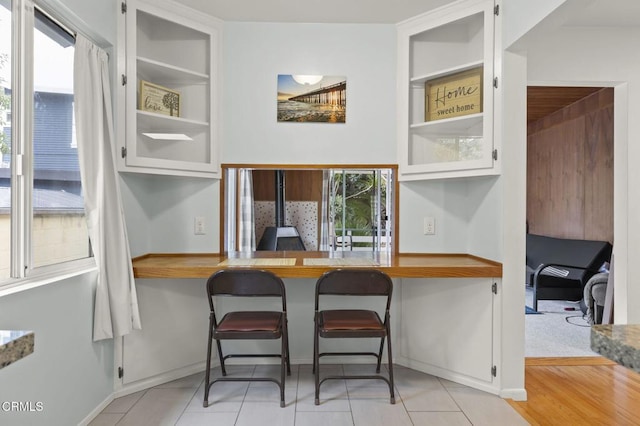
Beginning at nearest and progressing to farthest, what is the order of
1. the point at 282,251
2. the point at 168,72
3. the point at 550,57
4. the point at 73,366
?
the point at 73,366 < the point at 168,72 < the point at 550,57 < the point at 282,251

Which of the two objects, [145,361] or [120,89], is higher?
[120,89]

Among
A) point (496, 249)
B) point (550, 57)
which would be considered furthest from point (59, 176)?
point (550, 57)

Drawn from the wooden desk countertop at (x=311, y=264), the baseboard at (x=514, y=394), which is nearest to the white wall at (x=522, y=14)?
the wooden desk countertop at (x=311, y=264)

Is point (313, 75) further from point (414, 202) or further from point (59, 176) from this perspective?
point (59, 176)

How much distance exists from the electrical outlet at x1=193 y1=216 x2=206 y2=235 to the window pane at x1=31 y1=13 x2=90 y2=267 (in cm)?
77

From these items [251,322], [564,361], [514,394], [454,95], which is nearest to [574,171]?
[564,361]

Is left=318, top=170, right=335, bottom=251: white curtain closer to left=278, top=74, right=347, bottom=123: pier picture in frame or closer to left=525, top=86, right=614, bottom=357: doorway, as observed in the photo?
left=278, top=74, right=347, bottom=123: pier picture in frame

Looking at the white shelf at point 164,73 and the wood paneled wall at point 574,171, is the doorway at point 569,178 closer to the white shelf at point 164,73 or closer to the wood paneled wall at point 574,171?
the wood paneled wall at point 574,171

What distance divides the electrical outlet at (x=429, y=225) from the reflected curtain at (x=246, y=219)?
1.31m

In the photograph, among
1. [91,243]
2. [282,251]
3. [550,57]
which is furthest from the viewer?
[282,251]

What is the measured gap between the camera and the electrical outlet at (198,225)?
8.64ft

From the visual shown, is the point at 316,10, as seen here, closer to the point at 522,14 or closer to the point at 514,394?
the point at 522,14

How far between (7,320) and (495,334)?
7.89 feet

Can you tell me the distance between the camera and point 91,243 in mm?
1945
